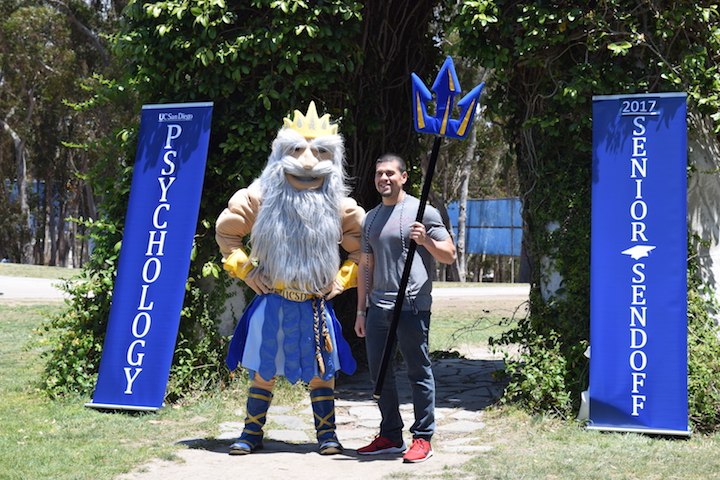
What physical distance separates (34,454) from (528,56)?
4.30 m

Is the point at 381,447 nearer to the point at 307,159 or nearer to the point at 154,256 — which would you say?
the point at 307,159

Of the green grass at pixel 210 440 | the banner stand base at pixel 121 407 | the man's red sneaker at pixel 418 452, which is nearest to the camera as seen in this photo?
the green grass at pixel 210 440

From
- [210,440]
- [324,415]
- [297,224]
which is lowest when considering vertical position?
[210,440]

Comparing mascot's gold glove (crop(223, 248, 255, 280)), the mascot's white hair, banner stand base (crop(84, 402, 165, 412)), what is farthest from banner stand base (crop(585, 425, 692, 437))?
banner stand base (crop(84, 402, 165, 412))

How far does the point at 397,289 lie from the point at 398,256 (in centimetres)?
20

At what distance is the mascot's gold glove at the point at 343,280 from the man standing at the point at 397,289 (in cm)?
15

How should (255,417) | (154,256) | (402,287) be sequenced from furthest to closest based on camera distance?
(154,256)
(255,417)
(402,287)

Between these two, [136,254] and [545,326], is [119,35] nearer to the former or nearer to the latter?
[136,254]

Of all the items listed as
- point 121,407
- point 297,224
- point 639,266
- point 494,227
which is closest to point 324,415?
point 297,224

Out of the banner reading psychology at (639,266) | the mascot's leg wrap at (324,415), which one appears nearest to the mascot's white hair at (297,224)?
the mascot's leg wrap at (324,415)

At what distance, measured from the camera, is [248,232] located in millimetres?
4785

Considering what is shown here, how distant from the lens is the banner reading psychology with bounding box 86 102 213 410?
5.60 metres

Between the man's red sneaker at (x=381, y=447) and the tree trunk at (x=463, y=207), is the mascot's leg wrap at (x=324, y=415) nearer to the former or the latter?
the man's red sneaker at (x=381, y=447)

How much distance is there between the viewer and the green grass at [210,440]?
418cm
